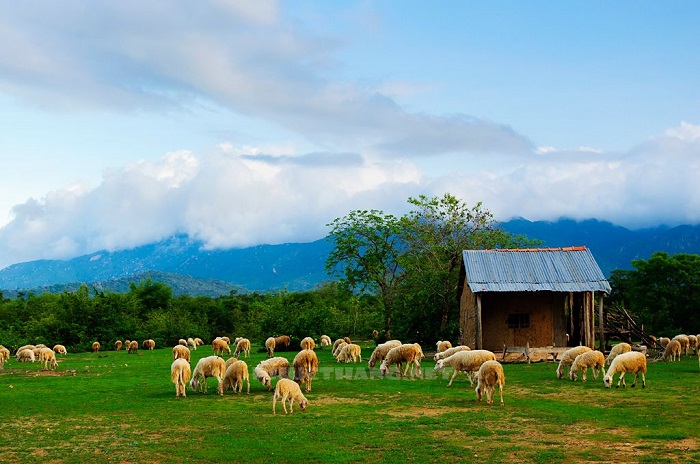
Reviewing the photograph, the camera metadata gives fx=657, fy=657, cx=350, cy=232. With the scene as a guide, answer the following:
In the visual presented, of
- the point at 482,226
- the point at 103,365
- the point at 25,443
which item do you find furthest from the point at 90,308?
the point at 25,443

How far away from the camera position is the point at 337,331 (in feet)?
158

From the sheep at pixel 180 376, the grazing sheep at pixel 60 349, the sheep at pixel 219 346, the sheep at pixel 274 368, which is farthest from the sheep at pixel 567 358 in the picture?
the grazing sheep at pixel 60 349

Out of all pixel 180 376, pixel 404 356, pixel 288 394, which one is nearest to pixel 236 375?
pixel 180 376

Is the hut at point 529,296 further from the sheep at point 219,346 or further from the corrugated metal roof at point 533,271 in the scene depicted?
the sheep at point 219,346

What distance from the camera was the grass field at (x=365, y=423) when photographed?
11.4m

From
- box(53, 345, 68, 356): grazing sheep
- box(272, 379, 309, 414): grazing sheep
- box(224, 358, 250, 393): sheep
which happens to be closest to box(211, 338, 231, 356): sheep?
box(53, 345, 68, 356): grazing sheep

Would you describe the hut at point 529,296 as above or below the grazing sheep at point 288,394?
above

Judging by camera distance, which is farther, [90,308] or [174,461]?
[90,308]

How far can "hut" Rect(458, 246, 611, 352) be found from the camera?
3005 centimetres

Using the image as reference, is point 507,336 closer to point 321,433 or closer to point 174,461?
point 321,433

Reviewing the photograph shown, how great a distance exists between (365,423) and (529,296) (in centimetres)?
1926

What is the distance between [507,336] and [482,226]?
11305 millimetres

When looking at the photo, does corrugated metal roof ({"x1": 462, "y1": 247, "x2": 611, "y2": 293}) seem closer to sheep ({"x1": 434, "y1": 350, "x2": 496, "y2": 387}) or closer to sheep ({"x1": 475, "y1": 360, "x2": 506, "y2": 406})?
sheep ({"x1": 434, "y1": 350, "x2": 496, "y2": 387})

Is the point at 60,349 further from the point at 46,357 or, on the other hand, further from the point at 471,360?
the point at 471,360
